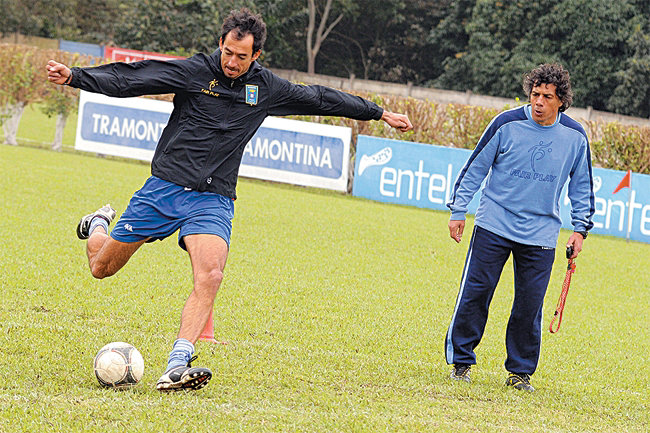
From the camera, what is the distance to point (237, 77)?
587 centimetres

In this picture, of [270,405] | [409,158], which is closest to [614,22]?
[409,158]

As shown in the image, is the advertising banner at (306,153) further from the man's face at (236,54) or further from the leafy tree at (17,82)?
the man's face at (236,54)

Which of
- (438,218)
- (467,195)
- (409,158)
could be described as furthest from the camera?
(409,158)

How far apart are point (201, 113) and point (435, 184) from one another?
13506 millimetres

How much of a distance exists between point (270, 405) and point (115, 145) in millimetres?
17183

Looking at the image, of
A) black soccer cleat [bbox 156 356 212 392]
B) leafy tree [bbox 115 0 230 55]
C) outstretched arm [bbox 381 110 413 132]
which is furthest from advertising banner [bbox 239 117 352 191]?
leafy tree [bbox 115 0 230 55]

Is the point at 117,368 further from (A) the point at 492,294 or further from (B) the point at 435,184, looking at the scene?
(B) the point at 435,184

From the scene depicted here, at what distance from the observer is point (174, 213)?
5816 mm

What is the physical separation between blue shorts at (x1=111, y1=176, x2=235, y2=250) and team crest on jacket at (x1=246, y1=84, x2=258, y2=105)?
63 cm

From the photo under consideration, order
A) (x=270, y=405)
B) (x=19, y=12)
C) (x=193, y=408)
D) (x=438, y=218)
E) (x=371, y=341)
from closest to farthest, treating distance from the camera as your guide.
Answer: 1. (x=193, y=408)
2. (x=270, y=405)
3. (x=371, y=341)
4. (x=438, y=218)
5. (x=19, y=12)

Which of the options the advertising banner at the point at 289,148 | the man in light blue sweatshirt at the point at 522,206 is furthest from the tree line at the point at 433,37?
the man in light blue sweatshirt at the point at 522,206

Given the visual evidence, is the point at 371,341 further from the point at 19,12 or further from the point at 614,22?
the point at 19,12

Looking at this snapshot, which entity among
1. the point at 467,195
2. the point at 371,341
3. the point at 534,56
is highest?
the point at 534,56

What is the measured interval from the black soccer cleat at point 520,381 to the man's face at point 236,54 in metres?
2.78
